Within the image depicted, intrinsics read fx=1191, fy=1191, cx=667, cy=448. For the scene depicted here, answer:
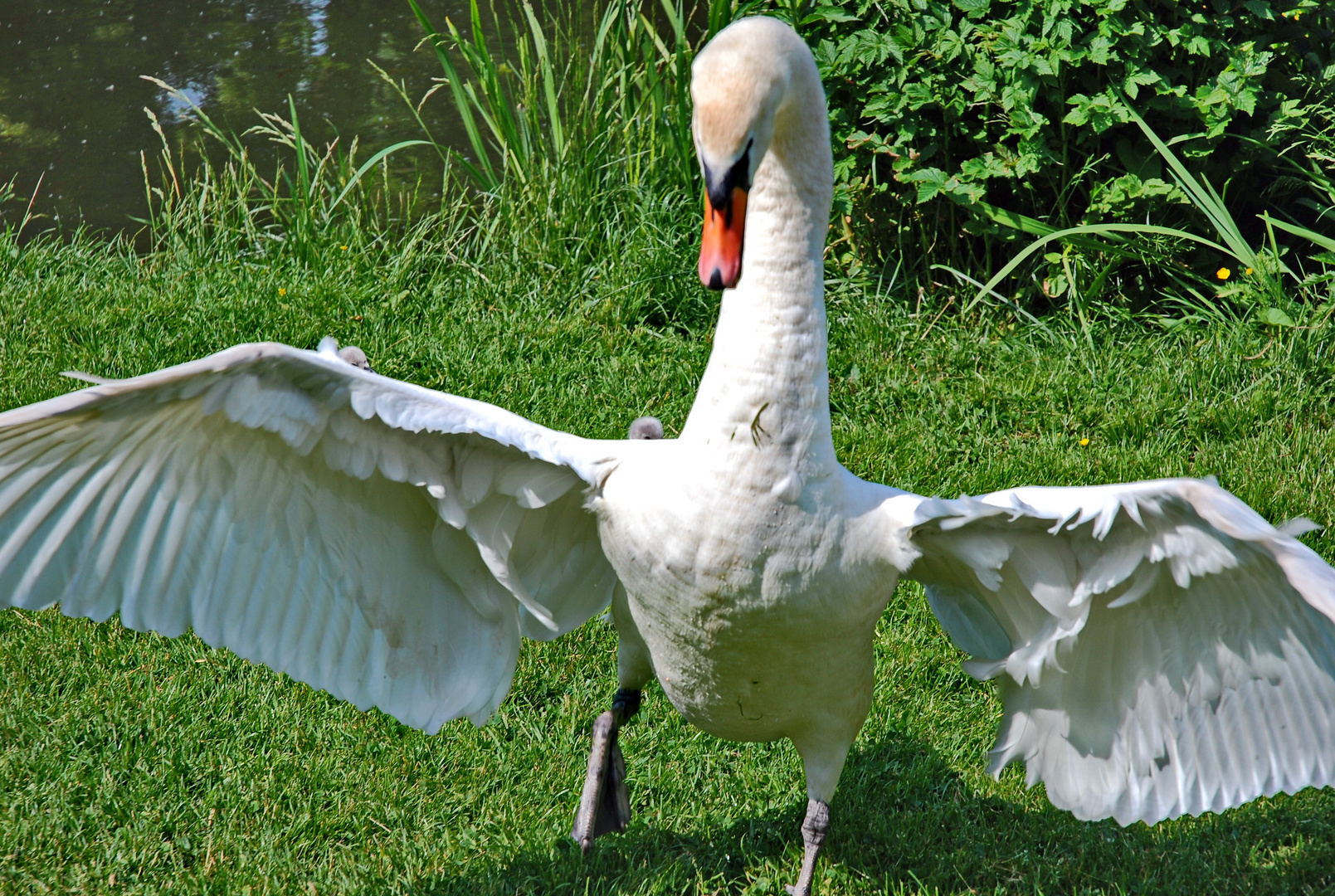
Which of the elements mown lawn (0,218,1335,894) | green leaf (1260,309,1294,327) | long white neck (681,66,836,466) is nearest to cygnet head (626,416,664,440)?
mown lawn (0,218,1335,894)

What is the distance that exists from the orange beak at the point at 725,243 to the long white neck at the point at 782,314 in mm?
195

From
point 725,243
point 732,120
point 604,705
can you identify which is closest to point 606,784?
point 604,705

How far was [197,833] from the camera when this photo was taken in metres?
3.48

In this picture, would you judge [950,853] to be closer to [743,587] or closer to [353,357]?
[743,587]

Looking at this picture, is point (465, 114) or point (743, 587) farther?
point (465, 114)

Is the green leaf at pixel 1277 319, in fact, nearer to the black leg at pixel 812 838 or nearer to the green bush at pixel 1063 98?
the green bush at pixel 1063 98

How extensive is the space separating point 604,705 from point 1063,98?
342 centimetres

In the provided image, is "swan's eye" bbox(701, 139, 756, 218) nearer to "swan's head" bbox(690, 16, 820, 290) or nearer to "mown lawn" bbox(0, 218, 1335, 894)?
"swan's head" bbox(690, 16, 820, 290)

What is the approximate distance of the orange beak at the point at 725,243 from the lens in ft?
7.44

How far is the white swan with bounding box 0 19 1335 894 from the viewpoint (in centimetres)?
246

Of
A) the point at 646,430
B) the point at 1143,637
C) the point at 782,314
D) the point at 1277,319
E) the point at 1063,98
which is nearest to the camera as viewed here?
the point at 782,314

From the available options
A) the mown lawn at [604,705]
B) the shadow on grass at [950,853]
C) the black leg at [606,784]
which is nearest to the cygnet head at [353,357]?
the mown lawn at [604,705]

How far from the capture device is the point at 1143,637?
8.91 ft

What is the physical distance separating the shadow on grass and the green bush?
2.77m
